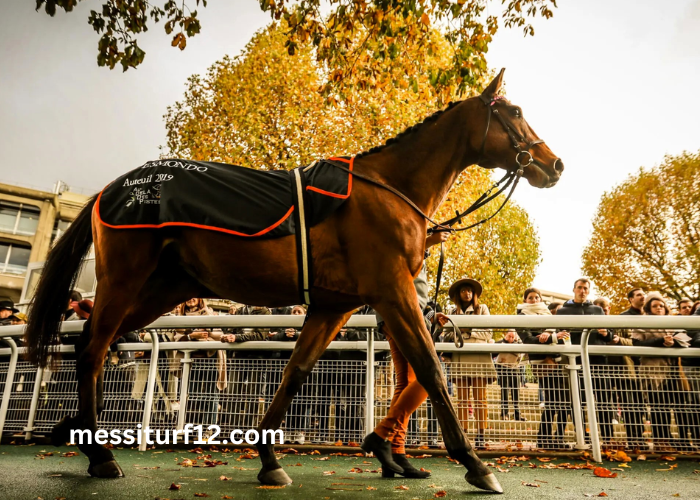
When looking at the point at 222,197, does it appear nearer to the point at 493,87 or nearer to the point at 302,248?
the point at 302,248

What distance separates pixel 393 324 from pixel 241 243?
1065 mm

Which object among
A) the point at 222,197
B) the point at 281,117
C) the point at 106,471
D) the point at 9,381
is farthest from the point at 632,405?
Result: the point at 281,117

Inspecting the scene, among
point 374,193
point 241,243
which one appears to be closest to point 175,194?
point 241,243

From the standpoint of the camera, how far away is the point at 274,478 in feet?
10.7

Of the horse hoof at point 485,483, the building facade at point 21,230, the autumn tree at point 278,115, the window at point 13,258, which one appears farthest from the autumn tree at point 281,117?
the window at point 13,258

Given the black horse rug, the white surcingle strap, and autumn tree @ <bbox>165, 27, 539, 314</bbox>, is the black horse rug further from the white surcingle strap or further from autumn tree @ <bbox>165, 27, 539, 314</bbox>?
autumn tree @ <bbox>165, 27, 539, 314</bbox>

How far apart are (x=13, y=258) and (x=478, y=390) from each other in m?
48.5

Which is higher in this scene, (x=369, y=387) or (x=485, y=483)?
(x=369, y=387)

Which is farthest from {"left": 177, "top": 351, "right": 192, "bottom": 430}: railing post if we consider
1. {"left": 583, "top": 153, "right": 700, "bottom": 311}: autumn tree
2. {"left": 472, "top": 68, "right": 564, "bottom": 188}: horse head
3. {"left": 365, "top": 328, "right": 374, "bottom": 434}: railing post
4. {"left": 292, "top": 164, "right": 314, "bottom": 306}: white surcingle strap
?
{"left": 583, "top": 153, "right": 700, "bottom": 311}: autumn tree

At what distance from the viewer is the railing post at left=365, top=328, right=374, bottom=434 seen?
4.69 meters

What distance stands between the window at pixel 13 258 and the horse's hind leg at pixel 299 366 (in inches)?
1884

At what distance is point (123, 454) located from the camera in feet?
15.5

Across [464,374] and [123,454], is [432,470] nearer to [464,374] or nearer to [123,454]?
[464,374]

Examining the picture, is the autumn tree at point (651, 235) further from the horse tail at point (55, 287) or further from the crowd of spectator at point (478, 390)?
the horse tail at point (55, 287)
